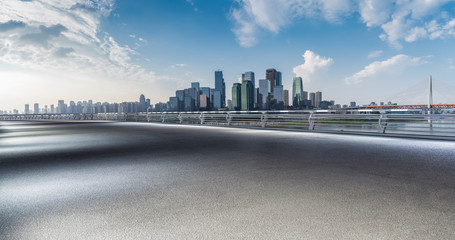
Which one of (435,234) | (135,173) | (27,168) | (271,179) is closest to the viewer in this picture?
(435,234)

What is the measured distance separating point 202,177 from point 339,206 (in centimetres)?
263

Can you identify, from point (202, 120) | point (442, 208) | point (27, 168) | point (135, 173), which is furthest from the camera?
point (202, 120)

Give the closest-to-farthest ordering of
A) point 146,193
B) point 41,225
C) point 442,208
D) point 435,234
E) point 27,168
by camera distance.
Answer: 1. point 435,234
2. point 41,225
3. point 442,208
4. point 146,193
5. point 27,168

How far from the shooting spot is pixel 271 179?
16.3 feet

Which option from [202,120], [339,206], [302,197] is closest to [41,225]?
[302,197]

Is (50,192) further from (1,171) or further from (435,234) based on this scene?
(435,234)

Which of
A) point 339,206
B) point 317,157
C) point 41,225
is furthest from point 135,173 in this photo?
point 317,157

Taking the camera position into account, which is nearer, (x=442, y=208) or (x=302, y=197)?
(x=442, y=208)

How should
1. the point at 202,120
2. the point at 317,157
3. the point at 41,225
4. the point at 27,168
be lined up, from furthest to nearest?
1. the point at 202,120
2. the point at 317,157
3. the point at 27,168
4. the point at 41,225

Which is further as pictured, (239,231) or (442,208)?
(442,208)

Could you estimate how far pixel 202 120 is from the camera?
87.5ft

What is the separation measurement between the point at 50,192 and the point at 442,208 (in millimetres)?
5940

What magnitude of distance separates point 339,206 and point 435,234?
104 cm

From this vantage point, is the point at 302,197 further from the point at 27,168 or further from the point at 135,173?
the point at 27,168
